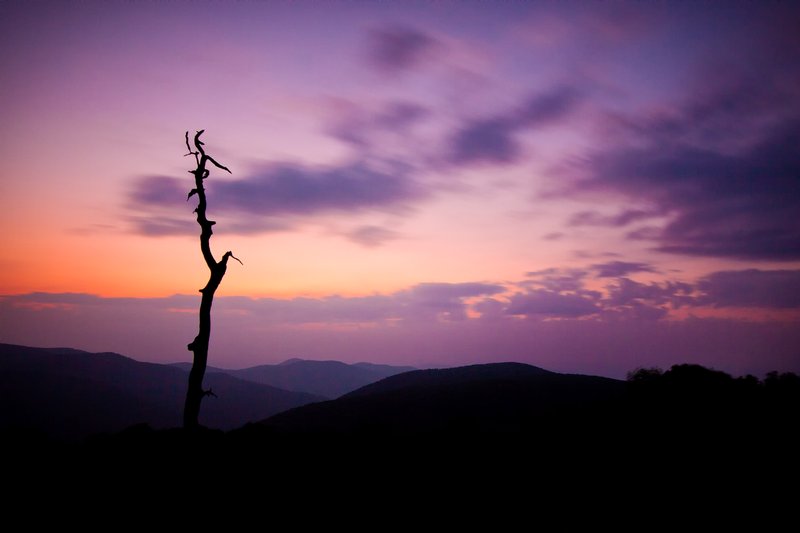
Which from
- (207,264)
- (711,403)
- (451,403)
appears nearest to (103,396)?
(451,403)

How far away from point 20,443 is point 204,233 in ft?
25.7

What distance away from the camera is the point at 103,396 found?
92.9 m

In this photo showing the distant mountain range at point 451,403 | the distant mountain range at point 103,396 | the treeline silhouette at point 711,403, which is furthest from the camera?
the distant mountain range at point 103,396

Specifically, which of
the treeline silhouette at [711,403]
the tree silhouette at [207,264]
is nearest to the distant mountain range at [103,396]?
the tree silhouette at [207,264]

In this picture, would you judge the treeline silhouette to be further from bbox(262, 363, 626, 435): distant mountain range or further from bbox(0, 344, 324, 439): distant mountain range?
bbox(0, 344, 324, 439): distant mountain range

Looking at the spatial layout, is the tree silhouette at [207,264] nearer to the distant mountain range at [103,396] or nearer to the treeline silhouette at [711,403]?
the treeline silhouette at [711,403]

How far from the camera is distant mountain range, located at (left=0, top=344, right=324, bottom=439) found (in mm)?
76625

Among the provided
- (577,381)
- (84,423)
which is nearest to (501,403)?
→ (577,381)

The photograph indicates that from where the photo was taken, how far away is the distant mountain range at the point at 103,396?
7662cm

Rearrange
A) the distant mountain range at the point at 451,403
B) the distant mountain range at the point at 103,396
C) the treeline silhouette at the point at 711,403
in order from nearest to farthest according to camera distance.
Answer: the treeline silhouette at the point at 711,403, the distant mountain range at the point at 451,403, the distant mountain range at the point at 103,396

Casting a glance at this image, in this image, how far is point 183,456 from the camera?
11.1m

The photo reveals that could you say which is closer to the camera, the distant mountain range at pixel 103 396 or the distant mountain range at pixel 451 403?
the distant mountain range at pixel 451 403

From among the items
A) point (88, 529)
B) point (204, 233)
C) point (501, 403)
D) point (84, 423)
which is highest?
point (204, 233)

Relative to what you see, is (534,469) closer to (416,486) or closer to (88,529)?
(416,486)
